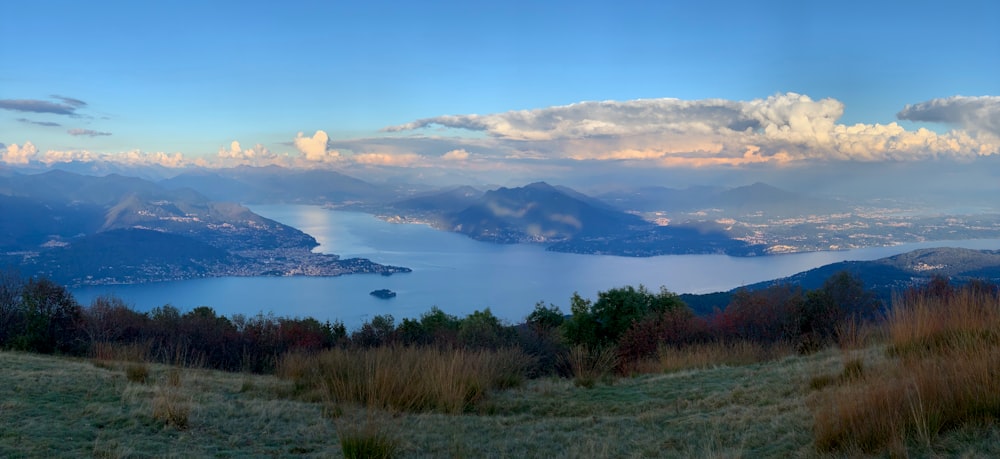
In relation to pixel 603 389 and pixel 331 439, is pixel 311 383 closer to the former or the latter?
pixel 331 439

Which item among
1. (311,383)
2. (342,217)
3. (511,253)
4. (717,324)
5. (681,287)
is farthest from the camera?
(342,217)

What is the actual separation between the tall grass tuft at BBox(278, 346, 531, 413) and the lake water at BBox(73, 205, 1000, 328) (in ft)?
122

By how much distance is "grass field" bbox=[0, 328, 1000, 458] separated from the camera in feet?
14.4

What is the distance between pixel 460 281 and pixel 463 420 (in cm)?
6317

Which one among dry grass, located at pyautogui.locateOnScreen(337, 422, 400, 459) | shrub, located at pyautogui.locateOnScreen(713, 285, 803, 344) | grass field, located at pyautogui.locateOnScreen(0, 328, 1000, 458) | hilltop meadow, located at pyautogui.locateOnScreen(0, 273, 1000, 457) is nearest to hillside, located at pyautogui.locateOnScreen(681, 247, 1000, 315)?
shrub, located at pyautogui.locateOnScreen(713, 285, 803, 344)

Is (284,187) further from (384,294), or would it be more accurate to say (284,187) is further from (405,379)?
(405,379)

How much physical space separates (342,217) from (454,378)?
133615 mm

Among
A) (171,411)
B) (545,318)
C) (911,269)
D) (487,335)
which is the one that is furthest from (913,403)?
(911,269)

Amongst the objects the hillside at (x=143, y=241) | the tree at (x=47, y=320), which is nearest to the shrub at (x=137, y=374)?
the tree at (x=47, y=320)

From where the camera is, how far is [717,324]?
16297mm

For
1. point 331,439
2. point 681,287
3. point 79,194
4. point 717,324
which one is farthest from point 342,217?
point 331,439

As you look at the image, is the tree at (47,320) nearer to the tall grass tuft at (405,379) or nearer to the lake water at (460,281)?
the tall grass tuft at (405,379)

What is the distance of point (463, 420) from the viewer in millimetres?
6297

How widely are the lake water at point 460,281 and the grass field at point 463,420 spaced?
A: 126ft
